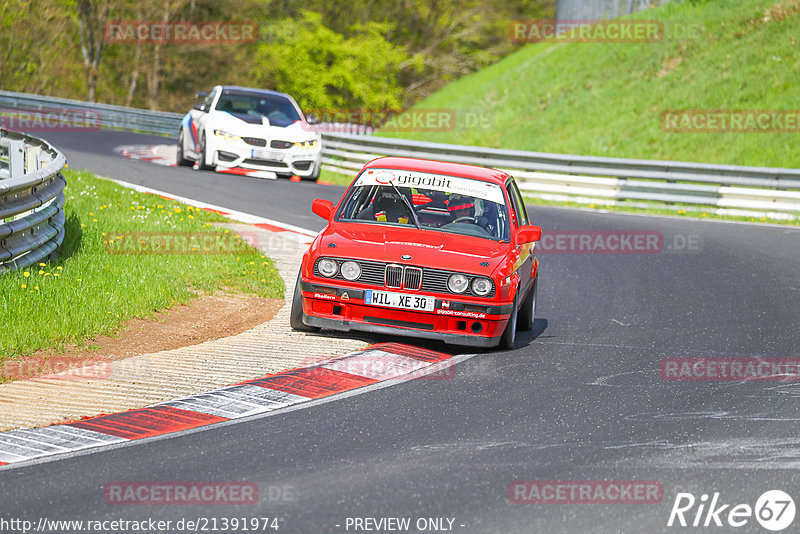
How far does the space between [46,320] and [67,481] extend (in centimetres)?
317

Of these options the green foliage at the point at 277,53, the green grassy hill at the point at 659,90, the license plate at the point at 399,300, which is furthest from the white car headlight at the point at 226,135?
the green foliage at the point at 277,53

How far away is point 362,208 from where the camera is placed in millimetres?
9172

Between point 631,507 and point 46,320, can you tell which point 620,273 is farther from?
point 631,507

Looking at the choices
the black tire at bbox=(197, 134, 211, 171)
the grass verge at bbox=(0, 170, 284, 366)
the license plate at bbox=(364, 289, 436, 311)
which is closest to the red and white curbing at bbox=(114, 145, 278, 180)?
the black tire at bbox=(197, 134, 211, 171)

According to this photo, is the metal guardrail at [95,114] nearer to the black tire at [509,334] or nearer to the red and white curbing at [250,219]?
the red and white curbing at [250,219]

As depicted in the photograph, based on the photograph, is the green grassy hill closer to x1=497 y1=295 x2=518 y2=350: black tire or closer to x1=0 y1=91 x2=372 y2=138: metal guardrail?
x1=0 y1=91 x2=372 y2=138: metal guardrail

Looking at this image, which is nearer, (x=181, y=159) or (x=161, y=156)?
(x=181, y=159)

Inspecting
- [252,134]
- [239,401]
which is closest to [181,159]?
[252,134]

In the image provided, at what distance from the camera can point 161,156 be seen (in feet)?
79.0

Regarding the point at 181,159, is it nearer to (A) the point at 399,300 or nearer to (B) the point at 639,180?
(B) the point at 639,180

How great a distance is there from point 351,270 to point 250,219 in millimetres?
7175

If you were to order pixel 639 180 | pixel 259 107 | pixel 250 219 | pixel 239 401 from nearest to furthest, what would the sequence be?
pixel 239 401
pixel 250 219
pixel 259 107
pixel 639 180

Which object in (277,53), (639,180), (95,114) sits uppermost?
(277,53)

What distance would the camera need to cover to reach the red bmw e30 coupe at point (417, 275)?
803cm
